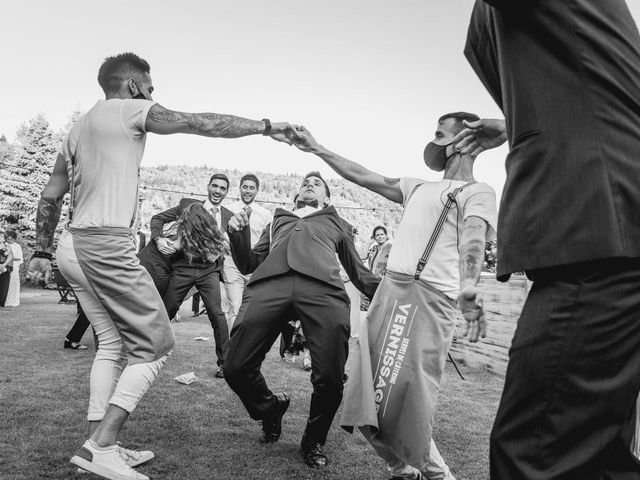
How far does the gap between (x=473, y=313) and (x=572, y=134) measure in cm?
79

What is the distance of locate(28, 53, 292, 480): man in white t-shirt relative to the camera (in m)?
2.96

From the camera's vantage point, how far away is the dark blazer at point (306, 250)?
3693 mm

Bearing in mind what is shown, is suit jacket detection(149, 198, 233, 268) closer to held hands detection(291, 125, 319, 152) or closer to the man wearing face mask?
held hands detection(291, 125, 319, 152)

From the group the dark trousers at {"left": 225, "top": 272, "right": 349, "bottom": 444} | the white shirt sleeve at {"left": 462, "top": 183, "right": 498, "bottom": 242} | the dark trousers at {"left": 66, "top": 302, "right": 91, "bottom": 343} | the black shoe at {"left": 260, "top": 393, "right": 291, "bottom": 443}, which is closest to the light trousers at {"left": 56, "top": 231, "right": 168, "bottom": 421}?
the dark trousers at {"left": 225, "top": 272, "right": 349, "bottom": 444}

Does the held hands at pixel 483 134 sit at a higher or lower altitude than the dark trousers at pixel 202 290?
higher

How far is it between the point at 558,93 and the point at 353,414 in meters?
2.25

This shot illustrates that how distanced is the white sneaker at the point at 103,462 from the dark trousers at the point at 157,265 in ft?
10.2

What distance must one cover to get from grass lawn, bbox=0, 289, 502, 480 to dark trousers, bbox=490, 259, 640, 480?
2279mm

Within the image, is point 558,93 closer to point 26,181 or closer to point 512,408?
point 512,408

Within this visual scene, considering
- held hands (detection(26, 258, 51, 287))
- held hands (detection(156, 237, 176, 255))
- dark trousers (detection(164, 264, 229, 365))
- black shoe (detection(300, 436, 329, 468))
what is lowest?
black shoe (detection(300, 436, 329, 468))

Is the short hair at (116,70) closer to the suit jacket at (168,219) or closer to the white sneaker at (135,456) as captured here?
the white sneaker at (135,456)

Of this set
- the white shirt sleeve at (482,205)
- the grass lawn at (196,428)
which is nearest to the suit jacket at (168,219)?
the grass lawn at (196,428)

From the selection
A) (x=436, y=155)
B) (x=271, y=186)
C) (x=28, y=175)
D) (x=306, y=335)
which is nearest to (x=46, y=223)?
(x=306, y=335)

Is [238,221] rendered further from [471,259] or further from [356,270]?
[471,259]
